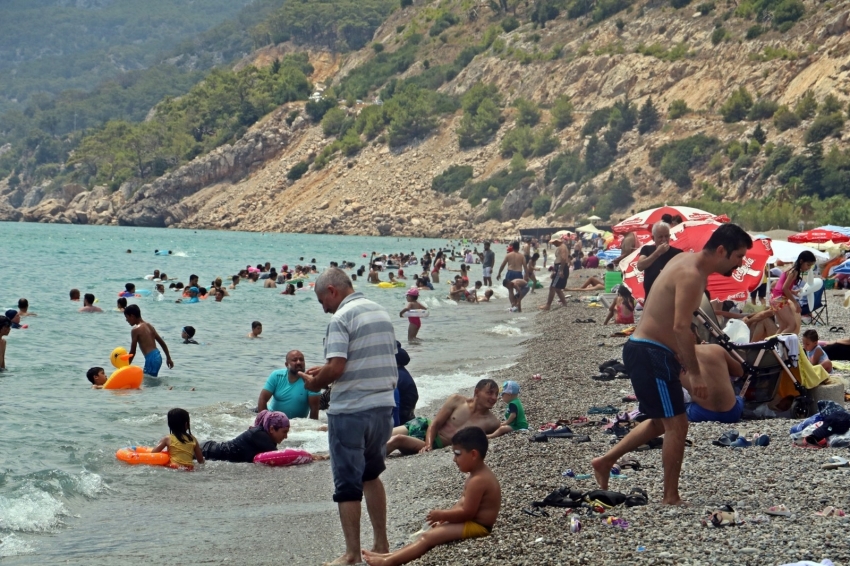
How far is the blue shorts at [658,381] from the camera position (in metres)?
5.69

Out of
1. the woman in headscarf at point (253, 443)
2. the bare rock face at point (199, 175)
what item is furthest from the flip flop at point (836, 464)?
the bare rock face at point (199, 175)

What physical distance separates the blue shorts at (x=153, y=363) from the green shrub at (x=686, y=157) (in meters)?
55.6

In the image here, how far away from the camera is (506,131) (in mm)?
86438

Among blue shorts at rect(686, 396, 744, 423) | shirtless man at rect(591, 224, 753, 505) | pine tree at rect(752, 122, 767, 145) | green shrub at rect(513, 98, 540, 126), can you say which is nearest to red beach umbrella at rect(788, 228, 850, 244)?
blue shorts at rect(686, 396, 744, 423)

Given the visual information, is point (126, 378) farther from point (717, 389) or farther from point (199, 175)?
point (199, 175)

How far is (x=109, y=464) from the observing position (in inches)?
347

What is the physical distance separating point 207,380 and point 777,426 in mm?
8225

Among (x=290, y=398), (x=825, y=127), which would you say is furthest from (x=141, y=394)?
(x=825, y=127)

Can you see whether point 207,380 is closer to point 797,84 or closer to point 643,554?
point 643,554

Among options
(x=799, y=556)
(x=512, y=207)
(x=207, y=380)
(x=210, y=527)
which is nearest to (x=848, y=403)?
(x=799, y=556)

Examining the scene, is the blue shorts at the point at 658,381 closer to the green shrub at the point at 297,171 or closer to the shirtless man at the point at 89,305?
the shirtless man at the point at 89,305

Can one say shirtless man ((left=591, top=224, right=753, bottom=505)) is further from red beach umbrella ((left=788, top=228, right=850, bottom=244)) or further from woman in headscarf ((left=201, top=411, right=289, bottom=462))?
red beach umbrella ((left=788, top=228, right=850, bottom=244))

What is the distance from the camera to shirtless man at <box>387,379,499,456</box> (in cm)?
838

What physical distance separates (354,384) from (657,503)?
1801mm
